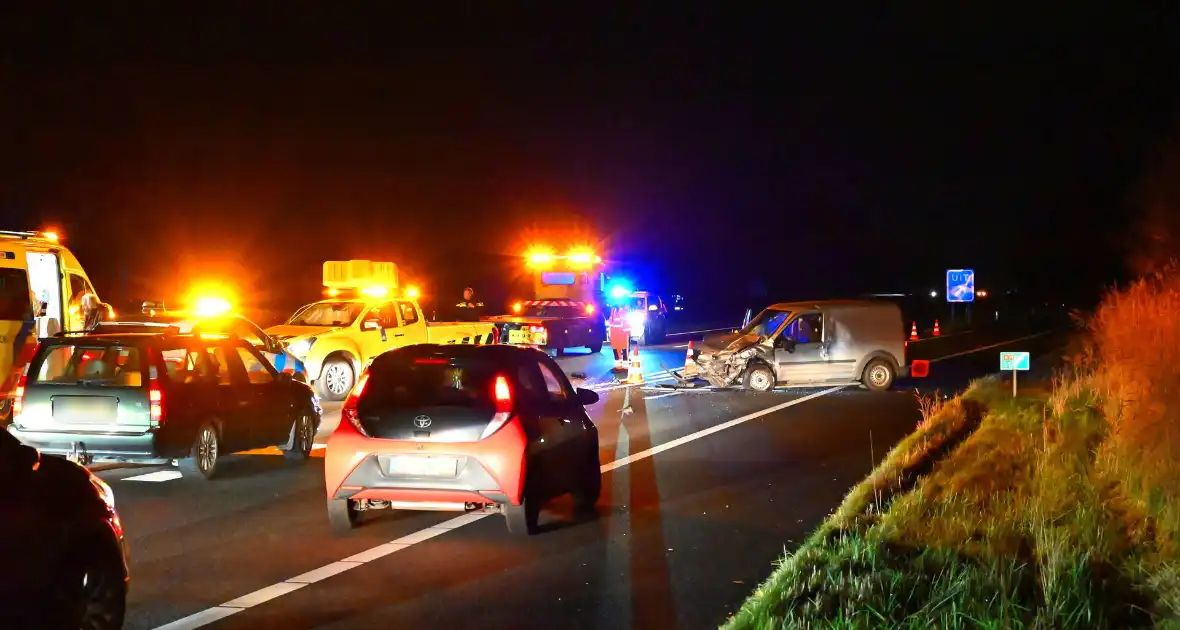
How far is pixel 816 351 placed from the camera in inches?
781

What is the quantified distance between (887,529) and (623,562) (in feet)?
5.91

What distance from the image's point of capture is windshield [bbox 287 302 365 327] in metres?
19.4

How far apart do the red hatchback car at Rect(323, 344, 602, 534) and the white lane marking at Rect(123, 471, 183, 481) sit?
A: 3.49m

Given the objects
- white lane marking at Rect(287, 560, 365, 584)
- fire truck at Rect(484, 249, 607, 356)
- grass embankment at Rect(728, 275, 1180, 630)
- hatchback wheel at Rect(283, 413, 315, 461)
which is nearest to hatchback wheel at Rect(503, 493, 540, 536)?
white lane marking at Rect(287, 560, 365, 584)

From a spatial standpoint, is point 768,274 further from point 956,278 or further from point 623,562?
point 623,562

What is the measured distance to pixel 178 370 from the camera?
11516 millimetres

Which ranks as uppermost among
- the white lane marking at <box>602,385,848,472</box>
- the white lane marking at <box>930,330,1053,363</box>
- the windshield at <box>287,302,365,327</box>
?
the windshield at <box>287,302,365,327</box>

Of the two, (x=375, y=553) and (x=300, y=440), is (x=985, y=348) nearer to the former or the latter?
(x=300, y=440)

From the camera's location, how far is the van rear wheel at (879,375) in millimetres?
20000

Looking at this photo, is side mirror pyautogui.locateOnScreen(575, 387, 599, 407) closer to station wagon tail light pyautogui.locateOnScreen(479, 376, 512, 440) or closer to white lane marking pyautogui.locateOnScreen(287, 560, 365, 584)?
station wagon tail light pyautogui.locateOnScreen(479, 376, 512, 440)

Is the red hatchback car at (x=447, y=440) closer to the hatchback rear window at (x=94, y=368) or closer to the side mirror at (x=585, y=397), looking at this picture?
the side mirror at (x=585, y=397)

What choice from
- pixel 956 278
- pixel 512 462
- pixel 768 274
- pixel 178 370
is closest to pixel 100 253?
pixel 956 278

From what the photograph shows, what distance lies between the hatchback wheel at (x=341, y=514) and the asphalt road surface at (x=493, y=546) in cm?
11

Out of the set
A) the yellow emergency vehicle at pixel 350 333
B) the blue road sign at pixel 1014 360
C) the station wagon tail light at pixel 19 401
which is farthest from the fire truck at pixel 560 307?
the station wagon tail light at pixel 19 401
